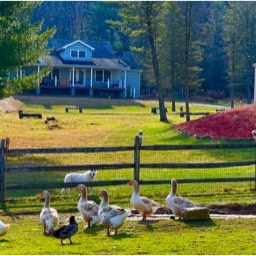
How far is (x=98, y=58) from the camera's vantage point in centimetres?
8725

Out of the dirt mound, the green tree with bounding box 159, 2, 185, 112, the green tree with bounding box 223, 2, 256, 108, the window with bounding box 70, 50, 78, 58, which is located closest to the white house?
the window with bounding box 70, 50, 78, 58

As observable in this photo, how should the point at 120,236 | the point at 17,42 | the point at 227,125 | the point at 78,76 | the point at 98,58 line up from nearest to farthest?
the point at 120,236 → the point at 17,42 → the point at 227,125 → the point at 78,76 → the point at 98,58

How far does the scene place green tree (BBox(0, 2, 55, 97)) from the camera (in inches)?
1174

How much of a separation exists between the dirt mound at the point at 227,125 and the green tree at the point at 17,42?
938cm

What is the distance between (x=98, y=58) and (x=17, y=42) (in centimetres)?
5705

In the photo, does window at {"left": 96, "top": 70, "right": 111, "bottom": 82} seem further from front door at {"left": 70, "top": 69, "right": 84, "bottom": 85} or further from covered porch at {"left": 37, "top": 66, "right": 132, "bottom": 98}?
front door at {"left": 70, "top": 69, "right": 84, "bottom": 85}

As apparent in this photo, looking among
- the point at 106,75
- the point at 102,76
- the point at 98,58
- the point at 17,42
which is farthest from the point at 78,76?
the point at 17,42

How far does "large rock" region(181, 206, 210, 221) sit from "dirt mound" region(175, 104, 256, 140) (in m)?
18.3

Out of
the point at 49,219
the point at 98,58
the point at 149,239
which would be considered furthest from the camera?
the point at 98,58

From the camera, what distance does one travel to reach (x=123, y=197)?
18078 mm

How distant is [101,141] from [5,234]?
23.4 metres

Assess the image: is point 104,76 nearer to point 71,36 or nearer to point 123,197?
point 71,36

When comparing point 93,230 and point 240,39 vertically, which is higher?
point 240,39

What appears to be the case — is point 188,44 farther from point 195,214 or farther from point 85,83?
point 195,214
